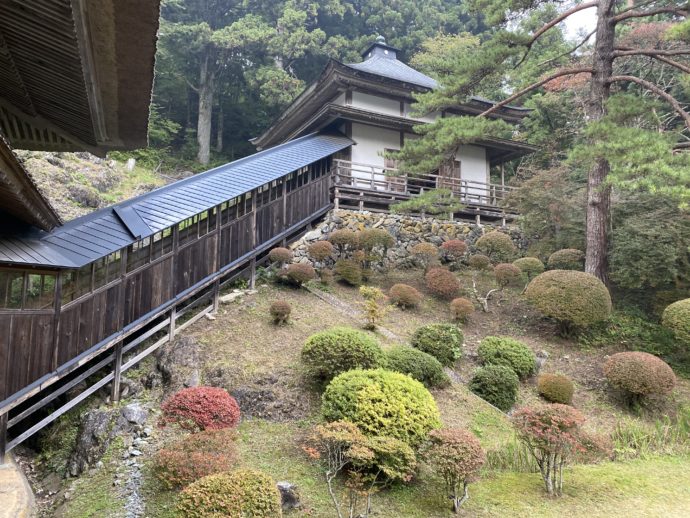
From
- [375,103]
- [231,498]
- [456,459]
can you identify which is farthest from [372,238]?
[231,498]

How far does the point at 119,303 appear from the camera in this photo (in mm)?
8648

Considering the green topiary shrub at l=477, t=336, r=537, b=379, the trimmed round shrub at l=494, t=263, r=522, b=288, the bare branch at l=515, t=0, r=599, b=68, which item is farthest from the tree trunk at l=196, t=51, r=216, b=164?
the green topiary shrub at l=477, t=336, r=537, b=379

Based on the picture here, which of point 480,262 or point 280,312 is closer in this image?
point 280,312

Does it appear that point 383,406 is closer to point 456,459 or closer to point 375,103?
point 456,459

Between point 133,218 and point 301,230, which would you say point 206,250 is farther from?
point 301,230

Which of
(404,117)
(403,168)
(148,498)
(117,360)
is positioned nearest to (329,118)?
(404,117)

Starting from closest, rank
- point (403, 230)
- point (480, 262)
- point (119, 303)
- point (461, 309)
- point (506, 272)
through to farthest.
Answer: point (119, 303) < point (461, 309) < point (506, 272) < point (480, 262) < point (403, 230)

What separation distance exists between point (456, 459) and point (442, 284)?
8.42m

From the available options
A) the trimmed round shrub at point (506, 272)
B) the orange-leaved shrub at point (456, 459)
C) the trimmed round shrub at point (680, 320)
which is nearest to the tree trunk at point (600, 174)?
the trimmed round shrub at point (506, 272)

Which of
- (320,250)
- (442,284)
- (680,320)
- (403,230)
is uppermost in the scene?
(403,230)

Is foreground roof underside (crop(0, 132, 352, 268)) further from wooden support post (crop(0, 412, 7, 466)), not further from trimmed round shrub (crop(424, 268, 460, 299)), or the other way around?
trimmed round shrub (crop(424, 268, 460, 299))

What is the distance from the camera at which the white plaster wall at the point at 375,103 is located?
18250 mm

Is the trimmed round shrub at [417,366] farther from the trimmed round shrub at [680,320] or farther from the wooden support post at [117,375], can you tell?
the trimmed round shrub at [680,320]

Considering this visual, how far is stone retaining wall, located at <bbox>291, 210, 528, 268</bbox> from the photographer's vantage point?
49.4ft
